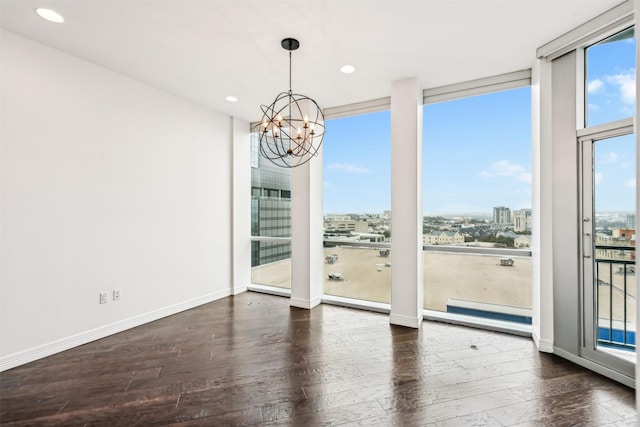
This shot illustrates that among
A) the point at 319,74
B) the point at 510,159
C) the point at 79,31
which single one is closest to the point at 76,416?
the point at 79,31

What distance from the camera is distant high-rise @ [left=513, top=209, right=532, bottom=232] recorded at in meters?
3.41

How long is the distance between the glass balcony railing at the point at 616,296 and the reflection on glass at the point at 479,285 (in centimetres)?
78

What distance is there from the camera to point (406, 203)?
361 centimetres

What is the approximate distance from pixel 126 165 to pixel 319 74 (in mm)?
2549

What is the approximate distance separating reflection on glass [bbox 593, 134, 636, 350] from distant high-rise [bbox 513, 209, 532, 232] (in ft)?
2.55

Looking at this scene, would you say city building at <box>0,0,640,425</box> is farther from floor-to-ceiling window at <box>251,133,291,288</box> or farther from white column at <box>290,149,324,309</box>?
floor-to-ceiling window at <box>251,133,291,288</box>

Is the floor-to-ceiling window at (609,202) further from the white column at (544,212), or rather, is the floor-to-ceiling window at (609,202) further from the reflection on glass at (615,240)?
the white column at (544,212)

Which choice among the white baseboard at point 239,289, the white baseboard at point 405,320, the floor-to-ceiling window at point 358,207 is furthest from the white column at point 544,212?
the white baseboard at point 239,289

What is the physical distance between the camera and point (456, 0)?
7.32 ft

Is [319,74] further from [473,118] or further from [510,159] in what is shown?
[510,159]

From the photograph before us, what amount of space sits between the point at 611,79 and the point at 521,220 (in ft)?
5.09

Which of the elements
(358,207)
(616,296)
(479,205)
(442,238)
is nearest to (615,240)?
(616,296)

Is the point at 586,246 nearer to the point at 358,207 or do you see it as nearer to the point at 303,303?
the point at 358,207

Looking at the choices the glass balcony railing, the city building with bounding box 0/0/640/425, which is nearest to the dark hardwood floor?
the city building with bounding box 0/0/640/425
